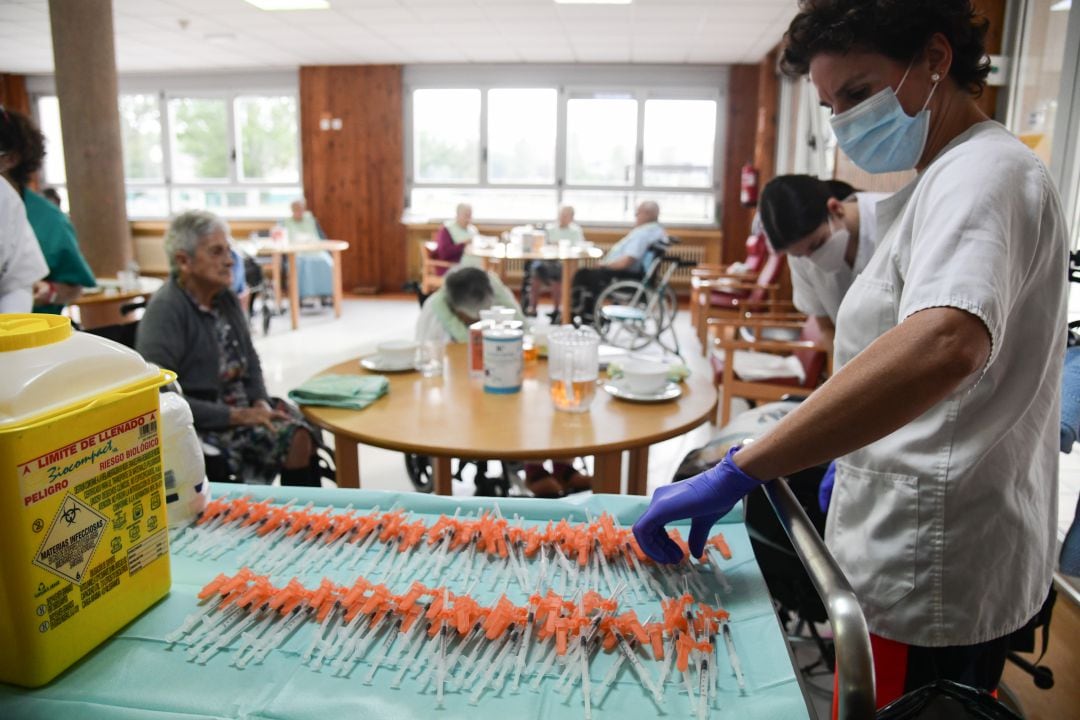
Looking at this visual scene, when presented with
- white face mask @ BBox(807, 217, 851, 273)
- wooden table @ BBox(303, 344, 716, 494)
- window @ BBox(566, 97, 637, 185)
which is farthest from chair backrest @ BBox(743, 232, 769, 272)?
white face mask @ BBox(807, 217, 851, 273)

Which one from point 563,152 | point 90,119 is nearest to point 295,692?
point 90,119

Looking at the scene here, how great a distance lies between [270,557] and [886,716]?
745 millimetres

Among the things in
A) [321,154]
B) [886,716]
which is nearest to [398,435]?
[886,716]

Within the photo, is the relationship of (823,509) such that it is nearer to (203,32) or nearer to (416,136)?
(203,32)

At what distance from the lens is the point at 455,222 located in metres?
7.41

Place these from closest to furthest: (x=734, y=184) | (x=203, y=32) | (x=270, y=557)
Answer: (x=270, y=557), (x=203, y=32), (x=734, y=184)

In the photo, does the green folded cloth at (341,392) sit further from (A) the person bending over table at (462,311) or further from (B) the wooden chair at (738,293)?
(B) the wooden chair at (738,293)

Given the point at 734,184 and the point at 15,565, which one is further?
the point at 734,184

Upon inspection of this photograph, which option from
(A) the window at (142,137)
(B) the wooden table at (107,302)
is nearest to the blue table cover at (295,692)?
(B) the wooden table at (107,302)

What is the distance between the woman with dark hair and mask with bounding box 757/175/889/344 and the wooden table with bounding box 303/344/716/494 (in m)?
0.41

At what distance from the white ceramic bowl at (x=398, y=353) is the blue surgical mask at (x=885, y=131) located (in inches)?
60.9

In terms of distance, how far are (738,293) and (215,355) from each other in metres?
4.46

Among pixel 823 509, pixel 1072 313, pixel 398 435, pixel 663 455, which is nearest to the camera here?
pixel 823 509

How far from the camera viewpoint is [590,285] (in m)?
6.64
